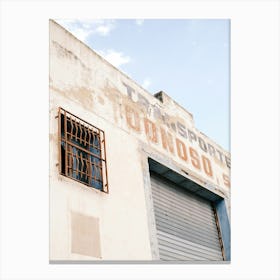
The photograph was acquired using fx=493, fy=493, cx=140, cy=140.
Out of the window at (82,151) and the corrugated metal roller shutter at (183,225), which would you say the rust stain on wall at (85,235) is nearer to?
the window at (82,151)

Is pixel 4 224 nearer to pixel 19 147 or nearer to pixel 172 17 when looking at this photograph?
pixel 19 147

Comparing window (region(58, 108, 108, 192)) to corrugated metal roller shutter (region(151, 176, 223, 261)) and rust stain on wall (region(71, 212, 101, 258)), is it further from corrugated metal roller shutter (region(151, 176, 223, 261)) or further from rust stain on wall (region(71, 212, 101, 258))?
corrugated metal roller shutter (region(151, 176, 223, 261))

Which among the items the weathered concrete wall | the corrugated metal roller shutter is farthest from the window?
the corrugated metal roller shutter

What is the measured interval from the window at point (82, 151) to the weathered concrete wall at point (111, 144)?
115mm

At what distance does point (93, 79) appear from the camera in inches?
302

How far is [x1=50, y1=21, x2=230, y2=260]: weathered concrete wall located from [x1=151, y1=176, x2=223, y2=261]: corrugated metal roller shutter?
1.72 feet

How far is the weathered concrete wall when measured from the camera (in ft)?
20.1

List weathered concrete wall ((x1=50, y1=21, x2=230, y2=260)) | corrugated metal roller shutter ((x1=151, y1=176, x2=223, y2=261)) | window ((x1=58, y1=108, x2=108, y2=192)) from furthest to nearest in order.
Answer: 1. corrugated metal roller shutter ((x1=151, y1=176, x2=223, y2=261))
2. window ((x1=58, y1=108, x2=108, y2=192))
3. weathered concrete wall ((x1=50, y1=21, x2=230, y2=260))

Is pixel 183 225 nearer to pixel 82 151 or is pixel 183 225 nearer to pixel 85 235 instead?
pixel 82 151

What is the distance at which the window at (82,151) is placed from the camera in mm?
6492

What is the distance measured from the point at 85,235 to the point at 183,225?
9.28ft

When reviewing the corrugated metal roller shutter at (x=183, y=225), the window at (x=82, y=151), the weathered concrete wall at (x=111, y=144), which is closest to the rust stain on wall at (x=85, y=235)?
the weathered concrete wall at (x=111, y=144)
